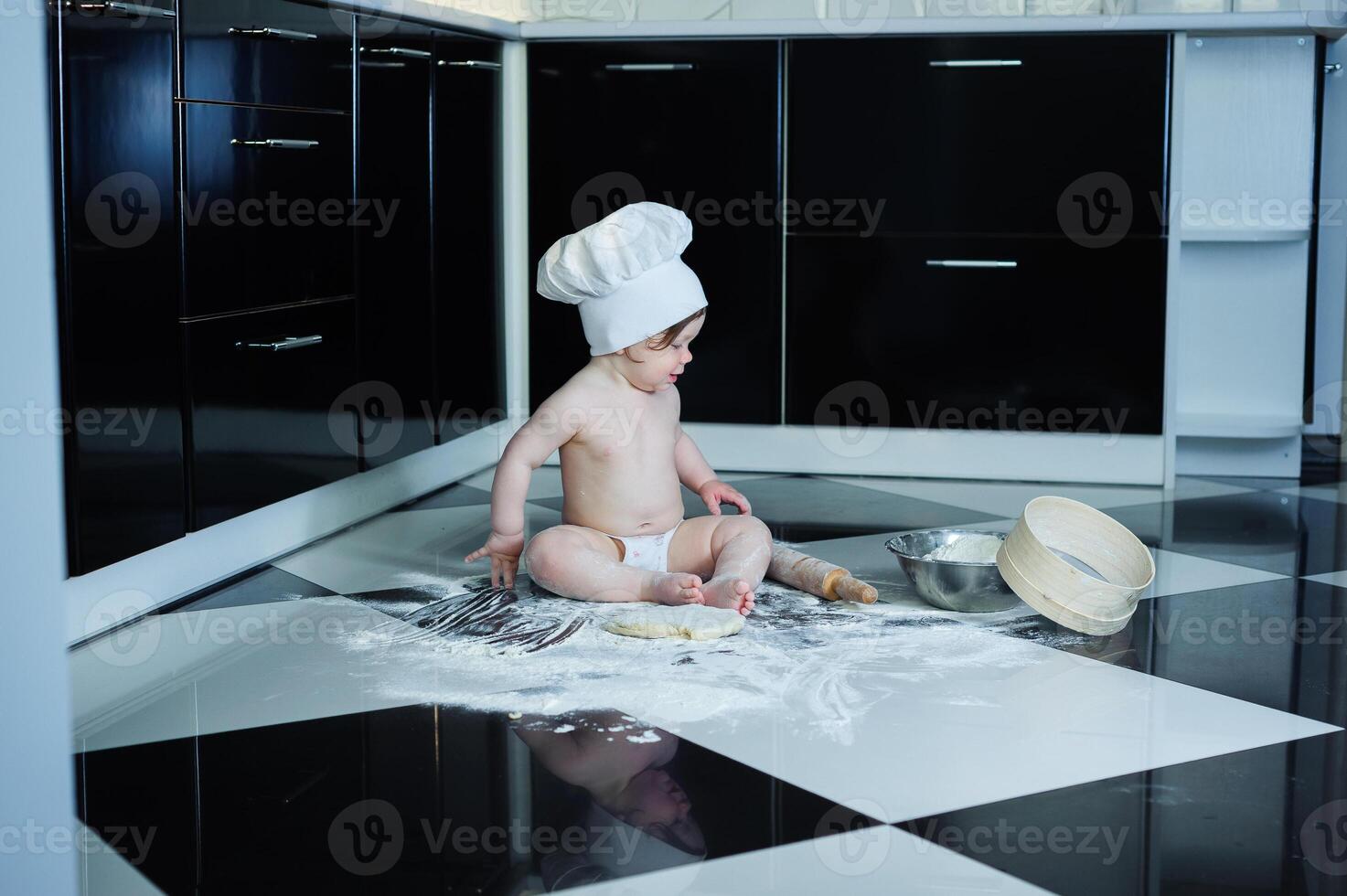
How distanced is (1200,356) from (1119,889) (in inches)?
84.3

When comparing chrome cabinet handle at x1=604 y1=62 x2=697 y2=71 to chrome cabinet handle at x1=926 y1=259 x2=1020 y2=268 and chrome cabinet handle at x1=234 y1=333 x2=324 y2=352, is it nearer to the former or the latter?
chrome cabinet handle at x1=926 y1=259 x2=1020 y2=268

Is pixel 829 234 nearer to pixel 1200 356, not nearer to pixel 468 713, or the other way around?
pixel 1200 356

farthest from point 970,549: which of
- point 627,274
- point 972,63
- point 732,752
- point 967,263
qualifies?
point 972,63

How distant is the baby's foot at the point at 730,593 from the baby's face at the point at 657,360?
31 centimetres

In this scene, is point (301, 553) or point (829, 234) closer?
point (301, 553)

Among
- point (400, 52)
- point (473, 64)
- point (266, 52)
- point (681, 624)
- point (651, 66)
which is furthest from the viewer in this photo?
point (651, 66)

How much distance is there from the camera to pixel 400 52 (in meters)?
2.31

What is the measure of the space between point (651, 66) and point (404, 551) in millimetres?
1132

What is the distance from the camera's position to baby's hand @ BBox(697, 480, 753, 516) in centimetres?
199

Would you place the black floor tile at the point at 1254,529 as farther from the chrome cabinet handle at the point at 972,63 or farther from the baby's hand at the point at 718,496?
the chrome cabinet handle at the point at 972,63

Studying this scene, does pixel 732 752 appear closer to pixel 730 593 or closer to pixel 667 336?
pixel 730 593

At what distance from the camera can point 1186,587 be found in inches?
76.4

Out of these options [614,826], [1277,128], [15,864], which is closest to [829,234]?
[1277,128]

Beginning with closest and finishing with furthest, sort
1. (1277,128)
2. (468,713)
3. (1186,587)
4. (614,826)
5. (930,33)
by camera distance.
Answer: (614,826)
(468,713)
(1186,587)
(930,33)
(1277,128)
